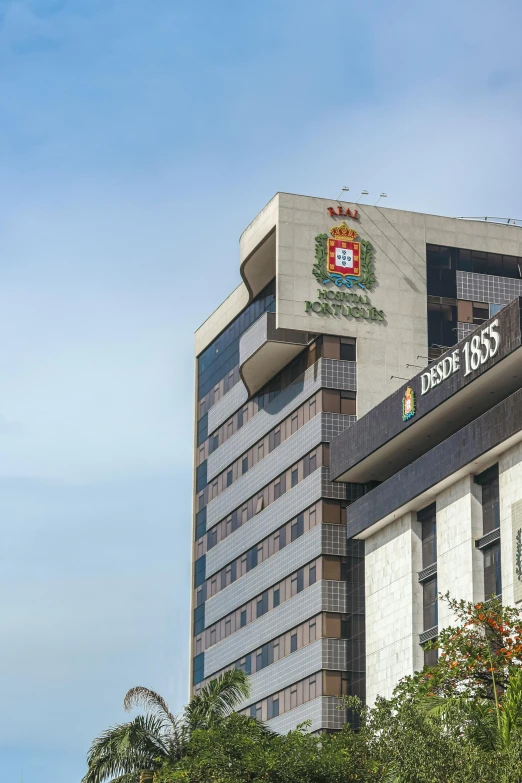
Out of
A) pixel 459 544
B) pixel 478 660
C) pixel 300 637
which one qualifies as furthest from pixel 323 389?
pixel 478 660

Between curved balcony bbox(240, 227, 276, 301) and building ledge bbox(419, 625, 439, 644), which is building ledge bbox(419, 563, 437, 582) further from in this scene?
curved balcony bbox(240, 227, 276, 301)

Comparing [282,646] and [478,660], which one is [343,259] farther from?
[478,660]

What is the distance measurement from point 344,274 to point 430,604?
2345 centimetres

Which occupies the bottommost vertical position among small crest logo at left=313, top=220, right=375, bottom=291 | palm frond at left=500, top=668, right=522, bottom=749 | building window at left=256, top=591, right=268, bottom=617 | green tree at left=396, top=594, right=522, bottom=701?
palm frond at left=500, top=668, right=522, bottom=749

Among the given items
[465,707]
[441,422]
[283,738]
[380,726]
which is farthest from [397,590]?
[465,707]

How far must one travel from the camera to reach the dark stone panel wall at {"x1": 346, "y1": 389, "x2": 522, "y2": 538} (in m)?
66.6

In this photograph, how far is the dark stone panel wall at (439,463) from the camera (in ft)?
218

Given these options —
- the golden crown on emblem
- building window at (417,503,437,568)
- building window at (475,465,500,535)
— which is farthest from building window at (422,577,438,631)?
the golden crown on emblem

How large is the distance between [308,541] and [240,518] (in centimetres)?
1297

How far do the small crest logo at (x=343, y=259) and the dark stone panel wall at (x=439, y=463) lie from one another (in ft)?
48.0

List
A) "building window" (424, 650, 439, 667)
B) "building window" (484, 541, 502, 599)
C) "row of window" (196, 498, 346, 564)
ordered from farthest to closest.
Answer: "row of window" (196, 498, 346, 564), "building window" (424, 650, 439, 667), "building window" (484, 541, 502, 599)

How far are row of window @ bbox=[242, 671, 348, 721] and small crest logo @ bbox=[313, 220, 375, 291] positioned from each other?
2376 cm

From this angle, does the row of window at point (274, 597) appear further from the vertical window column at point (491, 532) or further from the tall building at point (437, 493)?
the vertical window column at point (491, 532)

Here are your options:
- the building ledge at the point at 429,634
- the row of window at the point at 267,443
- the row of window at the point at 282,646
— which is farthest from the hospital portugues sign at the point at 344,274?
the building ledge at the point at 429,634
